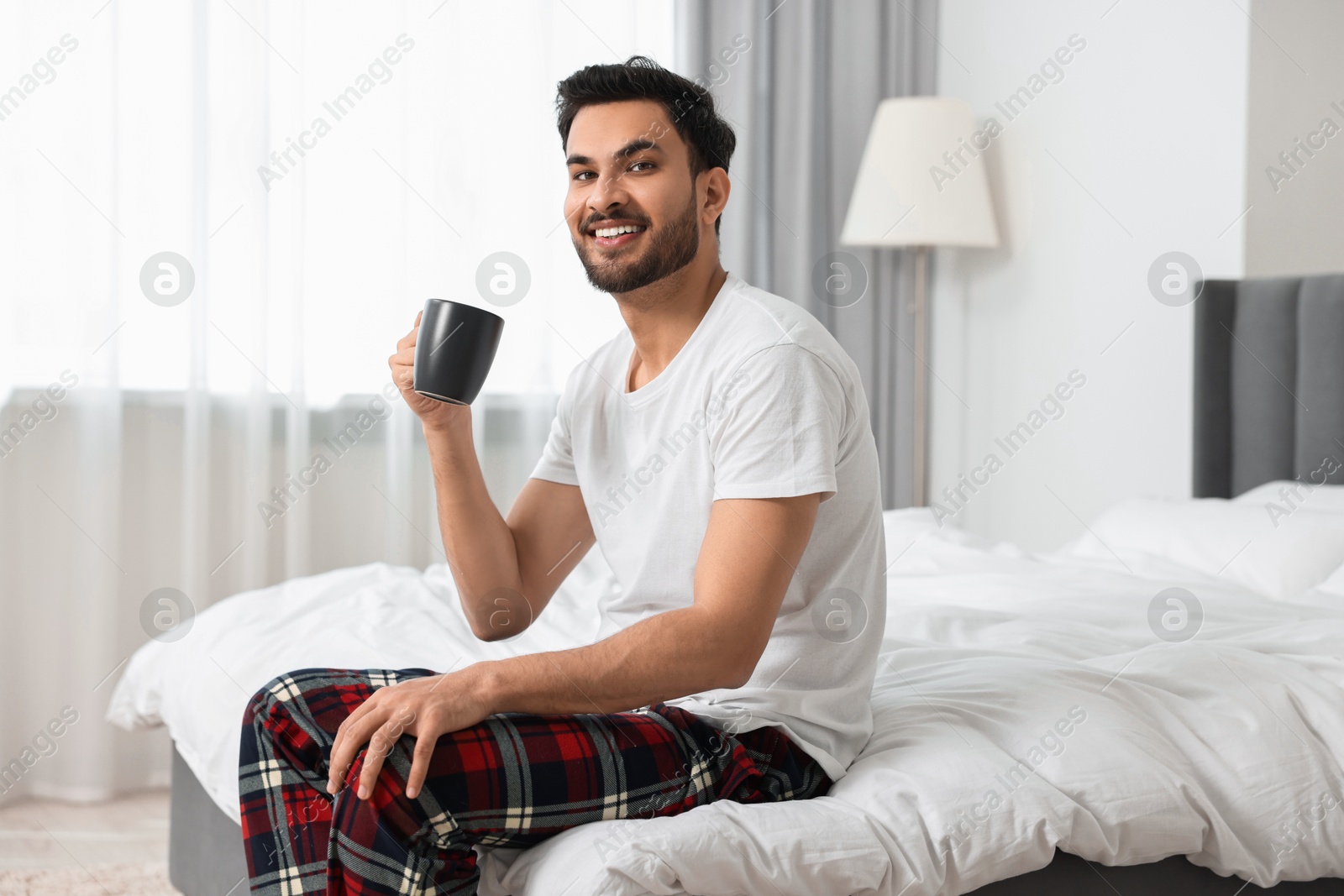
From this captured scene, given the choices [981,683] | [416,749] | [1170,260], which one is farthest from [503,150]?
[416,749]

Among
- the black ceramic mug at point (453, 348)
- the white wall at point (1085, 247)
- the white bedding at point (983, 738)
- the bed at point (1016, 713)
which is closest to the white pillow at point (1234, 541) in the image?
the bed at point (1016, 713)

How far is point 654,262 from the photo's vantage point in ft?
4.16

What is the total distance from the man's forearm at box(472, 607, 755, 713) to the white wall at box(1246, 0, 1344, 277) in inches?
86.8

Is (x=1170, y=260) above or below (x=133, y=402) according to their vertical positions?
above

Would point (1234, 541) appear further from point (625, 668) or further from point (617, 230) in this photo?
point (625, 668)

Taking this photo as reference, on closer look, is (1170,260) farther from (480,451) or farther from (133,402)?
(133,402)

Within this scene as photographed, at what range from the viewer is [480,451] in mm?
3309

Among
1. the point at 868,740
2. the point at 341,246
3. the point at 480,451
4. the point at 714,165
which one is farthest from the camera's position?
the point at 480,451

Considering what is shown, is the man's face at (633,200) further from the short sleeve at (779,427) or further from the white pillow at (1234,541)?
the white pillow at (1234,541)

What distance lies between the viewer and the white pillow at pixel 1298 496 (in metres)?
2.28

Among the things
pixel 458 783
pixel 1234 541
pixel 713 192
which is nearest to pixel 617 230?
pixel 713 192

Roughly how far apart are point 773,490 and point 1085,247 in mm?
2442

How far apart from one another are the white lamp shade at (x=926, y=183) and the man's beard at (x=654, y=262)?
2.20 metres

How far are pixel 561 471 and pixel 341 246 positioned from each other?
183cm
